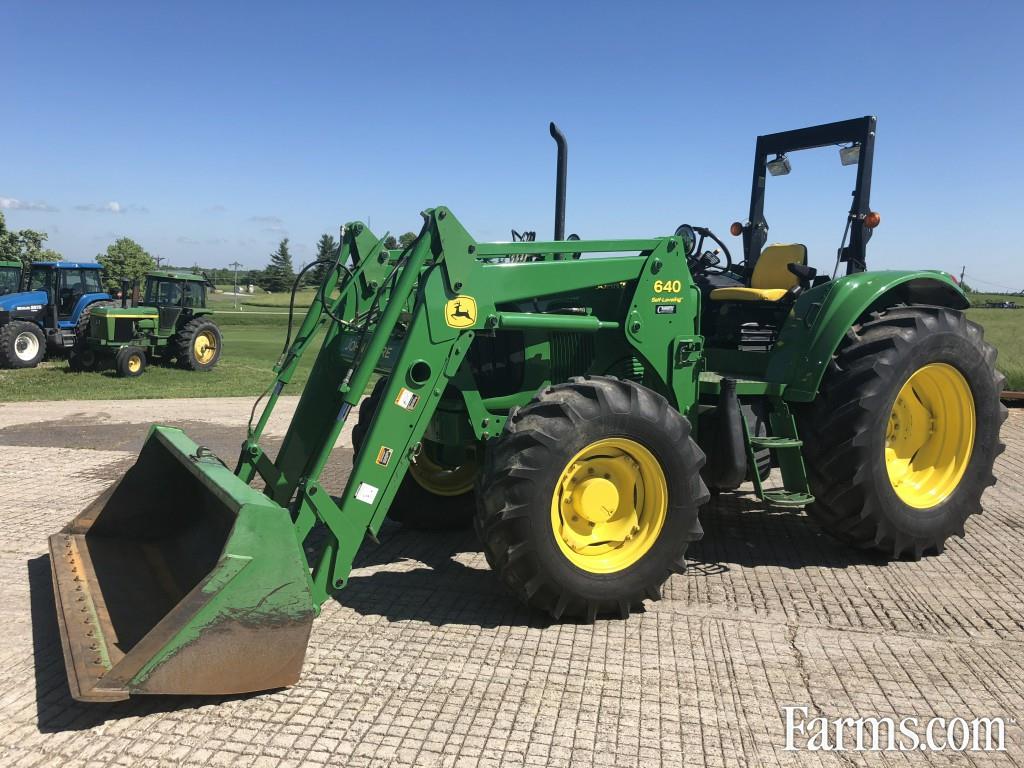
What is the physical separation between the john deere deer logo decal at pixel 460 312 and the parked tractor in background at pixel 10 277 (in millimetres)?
17597

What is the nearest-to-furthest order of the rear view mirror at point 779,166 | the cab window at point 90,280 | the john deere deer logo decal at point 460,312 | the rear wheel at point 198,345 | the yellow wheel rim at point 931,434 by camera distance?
the john deere deer logo decal at point 460,312 → the yellow wheel rim at point 931,434 → the rear view mirror at point 779,166 → the rear wheel at point 198,345 → the cab window at point 90,280

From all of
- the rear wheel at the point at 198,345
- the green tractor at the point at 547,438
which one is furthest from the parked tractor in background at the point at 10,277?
the green tractor at the point at 547,438

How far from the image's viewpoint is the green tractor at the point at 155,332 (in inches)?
655

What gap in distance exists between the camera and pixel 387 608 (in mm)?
4426

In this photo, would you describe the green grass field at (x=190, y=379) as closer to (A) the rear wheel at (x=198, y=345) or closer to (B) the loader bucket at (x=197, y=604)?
(A) the rear wheel at (x=198, y=345)

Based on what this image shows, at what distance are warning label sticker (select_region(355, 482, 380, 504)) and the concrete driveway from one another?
684 millimetres

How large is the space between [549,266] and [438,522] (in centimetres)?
215

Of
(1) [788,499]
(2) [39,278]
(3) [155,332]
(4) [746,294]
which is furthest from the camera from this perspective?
(2) [39,278]

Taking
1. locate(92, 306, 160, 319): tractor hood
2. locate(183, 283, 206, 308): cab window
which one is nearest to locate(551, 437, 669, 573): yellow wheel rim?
locate(92, 306, 160, 319): tractor hood

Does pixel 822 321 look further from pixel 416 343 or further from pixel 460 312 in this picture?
pixel 416 343

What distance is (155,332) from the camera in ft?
57.7

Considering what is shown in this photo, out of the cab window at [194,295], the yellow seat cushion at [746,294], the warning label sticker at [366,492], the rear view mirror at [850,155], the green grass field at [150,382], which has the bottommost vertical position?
the green grass field at [150,382]

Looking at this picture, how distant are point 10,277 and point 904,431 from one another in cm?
1881

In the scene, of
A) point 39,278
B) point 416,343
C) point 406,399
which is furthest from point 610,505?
point 39,278
